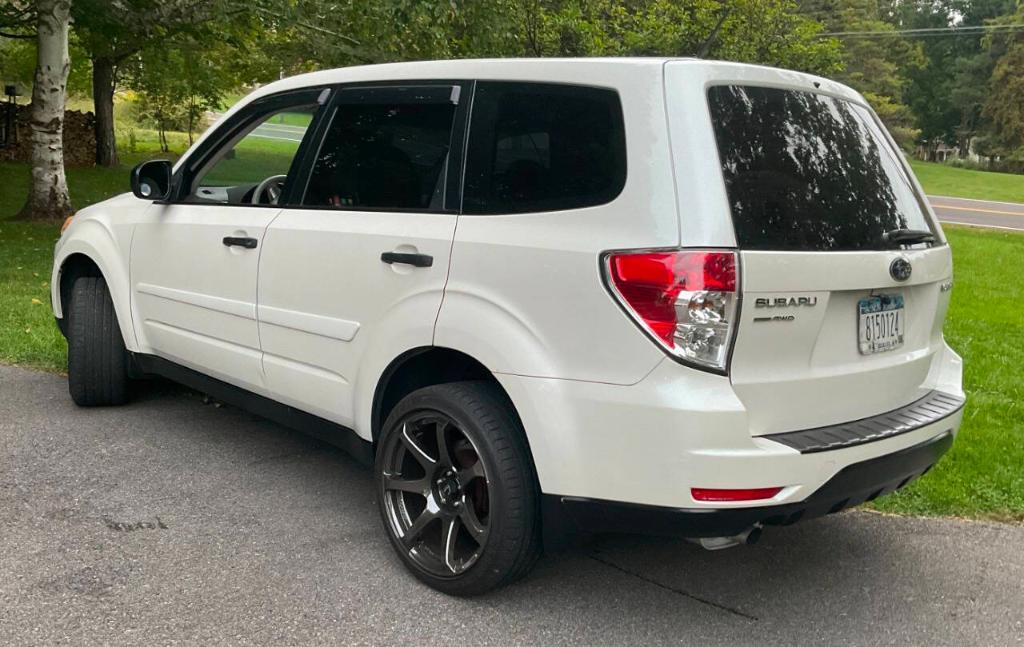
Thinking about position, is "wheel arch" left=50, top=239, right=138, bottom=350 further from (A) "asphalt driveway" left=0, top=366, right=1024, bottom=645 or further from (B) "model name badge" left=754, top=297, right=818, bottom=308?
(B) "model name badge" left=754, top=297, right=818, bottom=308

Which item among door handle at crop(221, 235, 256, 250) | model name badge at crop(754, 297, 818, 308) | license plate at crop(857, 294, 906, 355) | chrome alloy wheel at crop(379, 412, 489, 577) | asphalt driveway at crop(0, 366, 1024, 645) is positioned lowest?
asphalt driveway at crop(0, 366, 1024, 645)

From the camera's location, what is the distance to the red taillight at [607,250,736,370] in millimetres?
2637

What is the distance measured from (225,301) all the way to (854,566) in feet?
9.34

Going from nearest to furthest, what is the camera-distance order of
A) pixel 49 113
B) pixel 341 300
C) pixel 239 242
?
pixel 341 300
pixel 239 242
pixel 49 113

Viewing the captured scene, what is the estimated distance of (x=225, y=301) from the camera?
13.8 feet

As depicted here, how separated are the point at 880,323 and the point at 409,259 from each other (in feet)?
5.19

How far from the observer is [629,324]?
8.84 feet

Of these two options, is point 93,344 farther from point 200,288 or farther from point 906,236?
point 906,236

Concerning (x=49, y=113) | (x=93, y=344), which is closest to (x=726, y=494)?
(x=93, y=344)

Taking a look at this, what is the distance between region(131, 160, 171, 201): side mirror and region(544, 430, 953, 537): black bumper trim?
2.77 meters

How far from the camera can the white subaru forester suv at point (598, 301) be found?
8.80 ft

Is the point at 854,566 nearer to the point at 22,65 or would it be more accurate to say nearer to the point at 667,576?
the point at 667,576

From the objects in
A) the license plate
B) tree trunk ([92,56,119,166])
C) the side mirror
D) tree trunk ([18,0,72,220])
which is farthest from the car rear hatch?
tree trunk ([92,56,119,166])

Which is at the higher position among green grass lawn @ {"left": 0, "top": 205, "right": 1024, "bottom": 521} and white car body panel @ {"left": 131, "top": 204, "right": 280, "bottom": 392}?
white car body panel @ {"left": 131, "top": 204, "right": 280, "bottom": 392}
